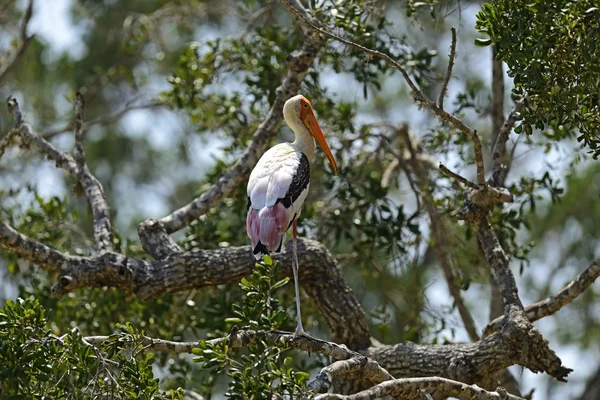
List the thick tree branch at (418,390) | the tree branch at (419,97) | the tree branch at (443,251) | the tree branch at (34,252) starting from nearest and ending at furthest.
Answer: the thick tree branch at (418,390), the tree branch at (419,97), the tree branch at (34,252), the tree branch at (443,251)

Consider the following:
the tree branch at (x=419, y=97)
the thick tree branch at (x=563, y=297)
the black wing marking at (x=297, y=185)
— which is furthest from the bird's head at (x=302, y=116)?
the thick tree branch at (x=563, y=297)

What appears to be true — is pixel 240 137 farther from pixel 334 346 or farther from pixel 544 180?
pixel 334 346

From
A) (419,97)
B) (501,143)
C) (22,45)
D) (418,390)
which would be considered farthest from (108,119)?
(418,390)

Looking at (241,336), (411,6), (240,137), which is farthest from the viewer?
(240,137)

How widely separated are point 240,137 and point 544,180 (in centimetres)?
213

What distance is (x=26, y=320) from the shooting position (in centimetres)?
409

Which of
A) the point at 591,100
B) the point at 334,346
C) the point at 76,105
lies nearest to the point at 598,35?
the point at 591,100

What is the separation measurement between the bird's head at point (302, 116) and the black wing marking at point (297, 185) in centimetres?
50

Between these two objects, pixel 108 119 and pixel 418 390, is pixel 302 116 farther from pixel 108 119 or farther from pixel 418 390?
pixel 108 119

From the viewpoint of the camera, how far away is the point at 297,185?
17.1 feet

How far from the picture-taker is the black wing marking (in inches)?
201

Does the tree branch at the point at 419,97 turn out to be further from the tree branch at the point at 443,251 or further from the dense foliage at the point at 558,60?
the tree branch at the point at 443,251

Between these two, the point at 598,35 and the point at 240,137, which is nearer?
the point at 598,35

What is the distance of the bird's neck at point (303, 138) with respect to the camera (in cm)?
592
